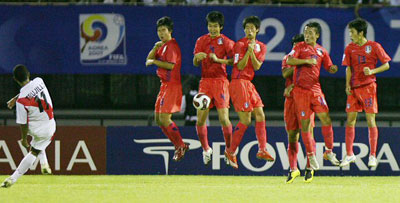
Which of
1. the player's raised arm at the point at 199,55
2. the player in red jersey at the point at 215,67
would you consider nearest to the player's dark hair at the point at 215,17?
the player in red jersey at the point at 215,67

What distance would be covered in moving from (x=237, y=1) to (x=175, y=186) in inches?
262

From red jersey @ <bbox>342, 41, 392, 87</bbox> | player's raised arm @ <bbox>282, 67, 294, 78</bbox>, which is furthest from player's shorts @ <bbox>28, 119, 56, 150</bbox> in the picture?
red jersey @ <bbox>342, 41, 392, 87</bbox>

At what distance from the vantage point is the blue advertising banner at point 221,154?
46.8ft

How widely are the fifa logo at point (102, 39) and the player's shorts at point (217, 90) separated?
5125 mm

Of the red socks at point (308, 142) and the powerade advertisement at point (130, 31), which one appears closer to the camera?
the red socks at point (308, 142)

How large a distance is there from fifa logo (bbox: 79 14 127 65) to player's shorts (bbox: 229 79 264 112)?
16.9ft

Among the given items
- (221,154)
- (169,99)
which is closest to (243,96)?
(169,99)

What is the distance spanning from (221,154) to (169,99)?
8.04ft

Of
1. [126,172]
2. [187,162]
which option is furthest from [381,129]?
[126,172]

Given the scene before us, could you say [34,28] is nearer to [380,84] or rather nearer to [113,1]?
[113,1]

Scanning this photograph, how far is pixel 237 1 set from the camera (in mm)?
17203

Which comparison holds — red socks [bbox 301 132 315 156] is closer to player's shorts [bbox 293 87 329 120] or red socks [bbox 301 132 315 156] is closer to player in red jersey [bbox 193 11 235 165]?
player's shorts [bbox 293 87 329 120]

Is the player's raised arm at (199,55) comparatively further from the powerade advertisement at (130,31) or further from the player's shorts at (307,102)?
the powerade advertisement at (130,31)

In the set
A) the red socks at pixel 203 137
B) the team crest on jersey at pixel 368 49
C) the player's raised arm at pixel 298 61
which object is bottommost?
the red socks at pixel 203 137
